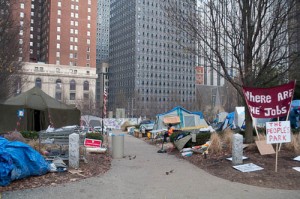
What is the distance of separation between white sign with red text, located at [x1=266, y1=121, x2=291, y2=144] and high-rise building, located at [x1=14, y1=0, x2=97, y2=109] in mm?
99178

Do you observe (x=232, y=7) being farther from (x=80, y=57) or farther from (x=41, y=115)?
(x=80, y=57)

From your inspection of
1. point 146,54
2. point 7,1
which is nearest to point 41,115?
point 7,1

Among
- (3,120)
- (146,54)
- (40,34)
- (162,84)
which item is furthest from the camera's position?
(162,84)

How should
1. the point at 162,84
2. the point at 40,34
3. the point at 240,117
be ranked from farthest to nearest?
→ the point at 162,84 < the point at 40,34 < the point at 240,117

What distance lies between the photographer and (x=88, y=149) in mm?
13562

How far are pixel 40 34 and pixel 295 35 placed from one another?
119119 mm

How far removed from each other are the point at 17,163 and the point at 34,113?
1460 centimetres

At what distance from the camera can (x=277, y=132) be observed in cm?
979

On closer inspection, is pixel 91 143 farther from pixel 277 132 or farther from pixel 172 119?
pixel 172 119

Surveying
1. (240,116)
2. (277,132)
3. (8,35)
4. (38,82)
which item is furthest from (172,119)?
(38,82)

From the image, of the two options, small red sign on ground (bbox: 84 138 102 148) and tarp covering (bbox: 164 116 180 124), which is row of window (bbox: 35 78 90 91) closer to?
tarp covering (bbox: 164 116 180 124)

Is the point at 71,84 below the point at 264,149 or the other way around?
the other way around

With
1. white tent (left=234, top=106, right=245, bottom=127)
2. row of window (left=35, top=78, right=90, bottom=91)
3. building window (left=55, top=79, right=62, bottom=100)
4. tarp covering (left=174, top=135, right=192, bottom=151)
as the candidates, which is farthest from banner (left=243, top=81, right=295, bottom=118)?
building window (left=55, top=79, right=62, bottom=100)

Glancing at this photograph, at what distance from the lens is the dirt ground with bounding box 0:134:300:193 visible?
316 inches
